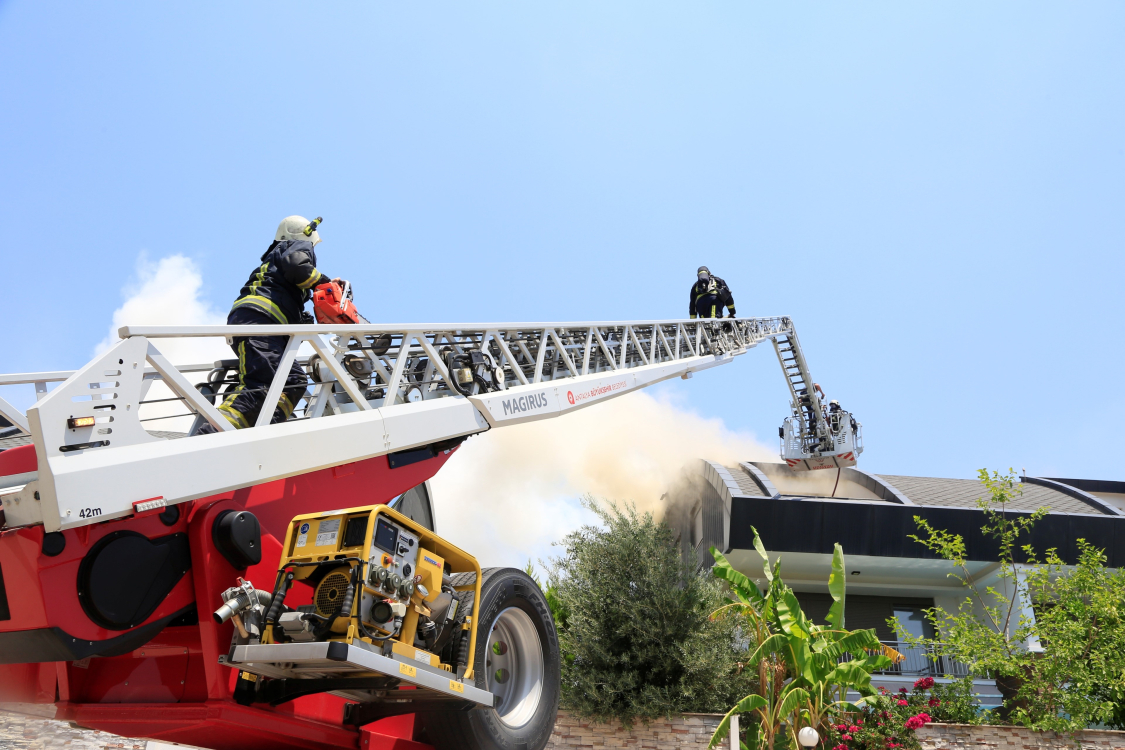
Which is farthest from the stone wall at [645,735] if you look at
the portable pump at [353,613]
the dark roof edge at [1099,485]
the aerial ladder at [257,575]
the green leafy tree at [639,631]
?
the dark roof edge at [1099,485]

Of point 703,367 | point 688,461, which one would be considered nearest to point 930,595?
point 688,461

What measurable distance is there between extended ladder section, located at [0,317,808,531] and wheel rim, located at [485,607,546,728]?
1.41 meters

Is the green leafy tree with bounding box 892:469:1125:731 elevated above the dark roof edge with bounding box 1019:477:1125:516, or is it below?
below

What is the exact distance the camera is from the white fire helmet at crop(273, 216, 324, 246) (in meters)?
5.63

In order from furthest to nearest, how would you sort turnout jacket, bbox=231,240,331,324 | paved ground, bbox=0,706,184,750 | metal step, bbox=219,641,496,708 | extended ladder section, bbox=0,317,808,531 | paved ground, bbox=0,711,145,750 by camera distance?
Result: 1. turnout jacket, bbox=231,240,331,324
2. paved ground, bbox=0,711,145,750
3. paved ground, bbox=0,706,184,750
4. metal step, bbox=219,641,496,708
5. extended ladder section, bbox=0,317,808,531

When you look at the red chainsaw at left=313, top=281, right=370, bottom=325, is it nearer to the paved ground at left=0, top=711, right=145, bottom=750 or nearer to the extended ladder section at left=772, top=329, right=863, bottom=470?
the paved ground at left=0, top=711, right=145, bottom=750

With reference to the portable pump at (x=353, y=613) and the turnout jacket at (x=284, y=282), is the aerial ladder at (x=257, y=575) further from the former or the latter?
the turnout jacket at (x=284, y=282)

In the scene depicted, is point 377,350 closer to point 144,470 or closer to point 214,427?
point 214,427

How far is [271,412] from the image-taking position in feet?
14.4

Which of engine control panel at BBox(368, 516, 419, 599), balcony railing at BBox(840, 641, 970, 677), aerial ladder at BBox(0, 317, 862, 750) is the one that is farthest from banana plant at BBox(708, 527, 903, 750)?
engine control panel at BBox(368, 516, 419, 599)

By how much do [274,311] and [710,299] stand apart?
503 inches

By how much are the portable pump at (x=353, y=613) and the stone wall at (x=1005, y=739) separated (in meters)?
11.3

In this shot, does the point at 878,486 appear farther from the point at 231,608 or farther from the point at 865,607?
the point at 231,608

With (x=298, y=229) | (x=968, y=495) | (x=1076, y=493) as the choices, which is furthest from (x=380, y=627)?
(x=1076, y=493)
